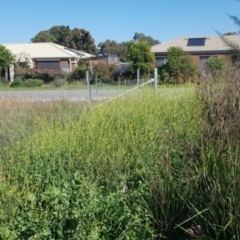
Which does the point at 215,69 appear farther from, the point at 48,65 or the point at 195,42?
the point at 48,65

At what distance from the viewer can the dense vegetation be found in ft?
10.7

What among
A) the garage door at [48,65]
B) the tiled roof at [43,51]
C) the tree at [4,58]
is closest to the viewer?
the tree at [4,58]

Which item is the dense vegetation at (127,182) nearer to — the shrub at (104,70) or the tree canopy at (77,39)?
the shrub at (104,70)

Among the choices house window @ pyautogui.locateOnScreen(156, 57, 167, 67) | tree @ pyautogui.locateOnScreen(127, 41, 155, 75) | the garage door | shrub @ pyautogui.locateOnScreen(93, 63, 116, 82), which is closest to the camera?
shrub @ pyautogui.locateOnScreen(93, 63, 116, 82)

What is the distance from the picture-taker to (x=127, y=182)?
14.3ft

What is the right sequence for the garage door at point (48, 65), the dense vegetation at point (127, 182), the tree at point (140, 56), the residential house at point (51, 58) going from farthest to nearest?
the garage door at point (48, 65) → the residential house at point (51, 58) → the tree at point (140, 56) → the dense vegetation at point (127, 182)

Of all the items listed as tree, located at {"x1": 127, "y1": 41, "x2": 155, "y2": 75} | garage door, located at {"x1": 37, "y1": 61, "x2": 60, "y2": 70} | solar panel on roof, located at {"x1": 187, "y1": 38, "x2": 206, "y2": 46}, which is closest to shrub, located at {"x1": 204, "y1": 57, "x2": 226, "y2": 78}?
tree, located at {"x1": 127, "y1": 41, "x2": 155, "y2": 75}

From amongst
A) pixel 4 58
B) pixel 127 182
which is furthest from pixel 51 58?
pixel 127 182

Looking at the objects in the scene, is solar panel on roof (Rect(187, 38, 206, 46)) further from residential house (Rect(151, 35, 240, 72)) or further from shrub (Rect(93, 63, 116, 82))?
shrub (Rect(93, 63, 116, 82))

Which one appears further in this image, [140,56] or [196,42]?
[196,42]

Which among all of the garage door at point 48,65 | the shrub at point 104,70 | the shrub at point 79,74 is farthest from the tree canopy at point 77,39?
the shrub at point 104,70

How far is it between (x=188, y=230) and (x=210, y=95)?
2751mm

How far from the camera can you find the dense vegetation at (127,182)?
3270mm

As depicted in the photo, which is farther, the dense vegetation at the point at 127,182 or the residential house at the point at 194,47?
the residential house at the point at 194,47
